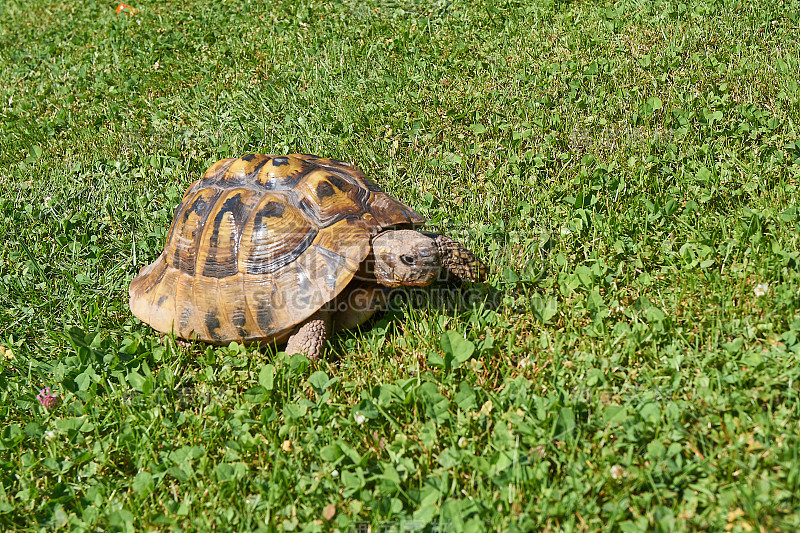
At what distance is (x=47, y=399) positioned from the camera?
3.06m

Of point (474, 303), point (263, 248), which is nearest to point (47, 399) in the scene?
point (263, 248)

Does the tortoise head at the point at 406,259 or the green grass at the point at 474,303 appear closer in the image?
the green grass at the point at 474,303

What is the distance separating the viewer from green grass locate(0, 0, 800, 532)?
2.36 m

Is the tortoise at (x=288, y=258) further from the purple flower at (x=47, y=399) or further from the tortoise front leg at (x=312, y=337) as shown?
the purple flower at (x=47, y=399)

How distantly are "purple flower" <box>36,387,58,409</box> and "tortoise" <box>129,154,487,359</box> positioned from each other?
1.80 feet

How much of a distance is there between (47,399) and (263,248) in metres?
1.21

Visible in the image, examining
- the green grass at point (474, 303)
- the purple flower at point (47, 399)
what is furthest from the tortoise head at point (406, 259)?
the purple flower at point (47, 399)

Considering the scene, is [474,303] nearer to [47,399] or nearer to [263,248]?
[263,248]

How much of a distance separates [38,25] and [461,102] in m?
5.89

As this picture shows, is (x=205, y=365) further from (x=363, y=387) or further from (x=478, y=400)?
(x=478, y=400)

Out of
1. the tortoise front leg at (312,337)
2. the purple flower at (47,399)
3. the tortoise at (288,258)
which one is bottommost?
the purple flower at (47,399)

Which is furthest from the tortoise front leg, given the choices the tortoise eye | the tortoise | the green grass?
the tortoise eye

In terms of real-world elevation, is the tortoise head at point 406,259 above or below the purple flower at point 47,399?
above

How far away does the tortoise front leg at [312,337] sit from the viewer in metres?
3.05
